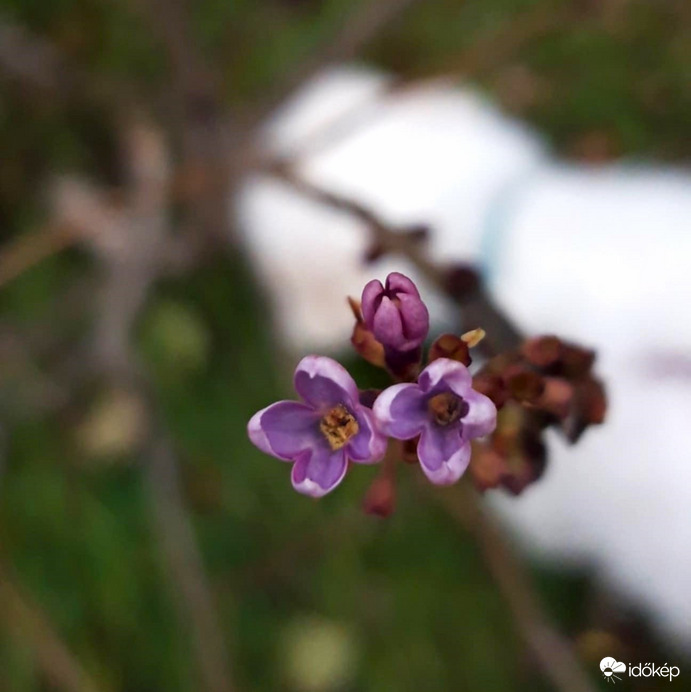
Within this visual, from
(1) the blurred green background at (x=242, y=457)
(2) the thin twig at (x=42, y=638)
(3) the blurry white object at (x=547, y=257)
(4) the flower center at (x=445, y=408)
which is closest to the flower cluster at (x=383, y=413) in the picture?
(4) the flower center at (x=445, y=408)

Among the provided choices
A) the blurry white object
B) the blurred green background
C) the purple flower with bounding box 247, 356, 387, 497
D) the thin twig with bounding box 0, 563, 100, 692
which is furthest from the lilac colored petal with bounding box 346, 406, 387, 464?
the blurred green background

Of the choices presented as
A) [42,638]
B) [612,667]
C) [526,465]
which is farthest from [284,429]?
[42,638]

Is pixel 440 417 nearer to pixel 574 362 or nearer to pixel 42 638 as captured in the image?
pixel 574 362

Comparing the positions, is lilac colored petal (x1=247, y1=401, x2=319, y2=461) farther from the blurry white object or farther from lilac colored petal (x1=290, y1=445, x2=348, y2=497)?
the blurry white object

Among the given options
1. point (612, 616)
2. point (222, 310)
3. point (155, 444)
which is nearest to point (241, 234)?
point (222, 310)

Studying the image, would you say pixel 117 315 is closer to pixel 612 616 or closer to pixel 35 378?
pixel 35 378

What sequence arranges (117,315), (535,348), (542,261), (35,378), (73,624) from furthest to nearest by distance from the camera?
(73,624) < (35,378) < (117,315) < (542,261) < (535,348)
